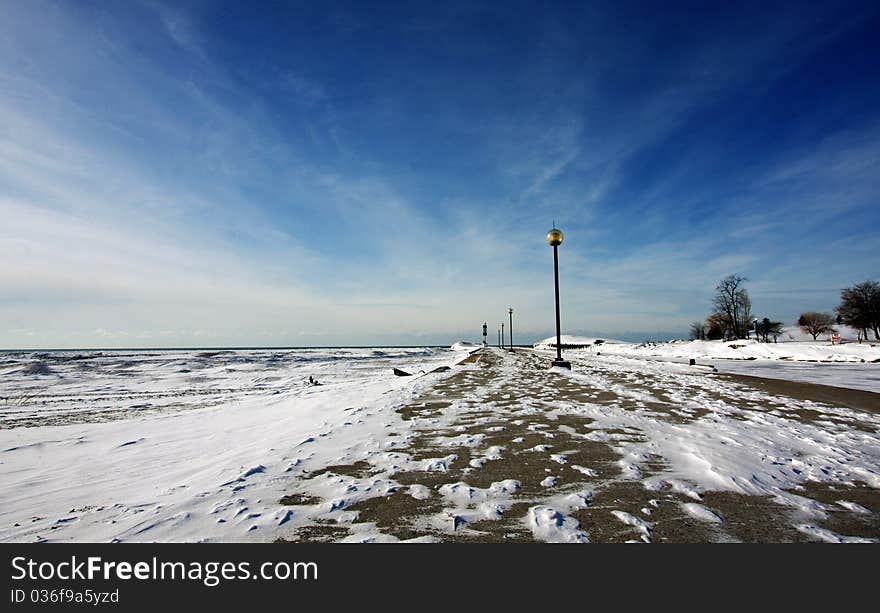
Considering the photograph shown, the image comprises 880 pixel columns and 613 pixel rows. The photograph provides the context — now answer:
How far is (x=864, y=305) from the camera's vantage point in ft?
172

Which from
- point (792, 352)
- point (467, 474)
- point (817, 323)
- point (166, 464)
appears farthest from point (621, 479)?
point (817, 323)

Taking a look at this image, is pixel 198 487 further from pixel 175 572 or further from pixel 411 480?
pixel 411 480

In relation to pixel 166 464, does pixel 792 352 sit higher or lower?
higher

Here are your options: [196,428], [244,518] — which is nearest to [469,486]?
[244,518]

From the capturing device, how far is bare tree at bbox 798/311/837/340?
78375 mm

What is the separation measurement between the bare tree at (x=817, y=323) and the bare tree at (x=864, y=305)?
27.1 m

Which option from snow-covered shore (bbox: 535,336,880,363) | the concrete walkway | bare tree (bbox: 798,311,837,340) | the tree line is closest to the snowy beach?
the concrete walkway

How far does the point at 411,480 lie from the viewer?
11.9 ft

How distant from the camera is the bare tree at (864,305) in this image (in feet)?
169

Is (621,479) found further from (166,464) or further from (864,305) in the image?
(864,305)

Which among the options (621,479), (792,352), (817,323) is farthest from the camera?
(817,323)

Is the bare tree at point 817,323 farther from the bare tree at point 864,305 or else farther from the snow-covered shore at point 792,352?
the snow-covered shore at point 792,352

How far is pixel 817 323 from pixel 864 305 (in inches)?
1345

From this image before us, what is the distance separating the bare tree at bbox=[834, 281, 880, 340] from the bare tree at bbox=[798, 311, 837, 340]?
27.1 metres
